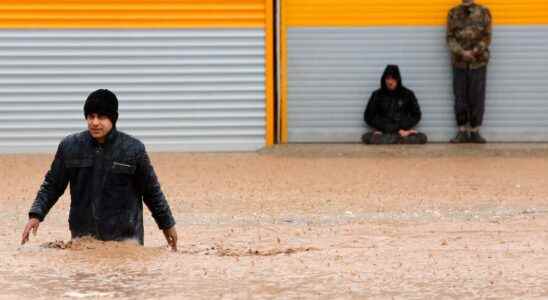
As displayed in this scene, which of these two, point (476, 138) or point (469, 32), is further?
A: point (476, 138)

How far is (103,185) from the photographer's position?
9.32 m

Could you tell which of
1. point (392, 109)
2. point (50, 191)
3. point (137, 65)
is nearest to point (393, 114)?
point (392, 109)

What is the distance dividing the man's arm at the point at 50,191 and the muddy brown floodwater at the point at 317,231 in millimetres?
282

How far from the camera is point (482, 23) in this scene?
1958cm

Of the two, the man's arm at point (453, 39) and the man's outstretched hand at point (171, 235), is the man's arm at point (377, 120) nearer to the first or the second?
the man's arm at point (453, 39)

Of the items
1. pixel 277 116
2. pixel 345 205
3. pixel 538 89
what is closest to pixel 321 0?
pixel 277 116

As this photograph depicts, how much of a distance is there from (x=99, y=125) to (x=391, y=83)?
10.8m

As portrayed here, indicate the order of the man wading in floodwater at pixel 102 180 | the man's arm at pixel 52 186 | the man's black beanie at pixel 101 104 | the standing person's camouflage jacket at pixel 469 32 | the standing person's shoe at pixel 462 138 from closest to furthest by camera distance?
the man's black beanie at pixel 101 104
the man wading in floodwater at pixel 102 180
the man's arm at pixel 52 186
the standing person's camouflage jacket at pixel 469 32
the standing person's shoe at pixel 462 138

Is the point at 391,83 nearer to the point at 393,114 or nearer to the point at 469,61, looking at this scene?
the point at 393,114

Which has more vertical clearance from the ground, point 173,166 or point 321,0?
point 321,0

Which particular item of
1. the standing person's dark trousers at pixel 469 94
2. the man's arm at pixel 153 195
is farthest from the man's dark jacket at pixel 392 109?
the man's arm at pixel 153 195

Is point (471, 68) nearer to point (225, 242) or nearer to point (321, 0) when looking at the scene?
point (321, 0)

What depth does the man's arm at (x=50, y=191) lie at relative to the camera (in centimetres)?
938

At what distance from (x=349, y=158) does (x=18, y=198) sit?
5.36m
